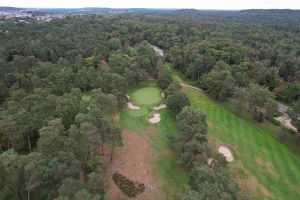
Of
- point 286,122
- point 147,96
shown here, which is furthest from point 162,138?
point 286,122

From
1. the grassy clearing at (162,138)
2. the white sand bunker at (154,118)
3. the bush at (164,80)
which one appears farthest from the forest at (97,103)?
the white sand bunker at (154,118)

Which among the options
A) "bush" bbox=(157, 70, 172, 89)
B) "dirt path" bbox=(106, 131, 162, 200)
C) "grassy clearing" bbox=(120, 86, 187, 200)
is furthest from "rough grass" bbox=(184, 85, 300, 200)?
"dirt path" bbox=(106, 131, 162, 200)

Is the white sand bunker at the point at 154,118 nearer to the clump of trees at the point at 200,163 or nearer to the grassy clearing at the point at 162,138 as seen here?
the grassy clearing at the point at 162,138

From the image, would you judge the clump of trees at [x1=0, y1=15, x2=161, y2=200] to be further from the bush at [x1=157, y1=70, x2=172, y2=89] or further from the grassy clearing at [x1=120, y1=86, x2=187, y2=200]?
the bush at [x1=157, y1=70, x2=172, y2=89]

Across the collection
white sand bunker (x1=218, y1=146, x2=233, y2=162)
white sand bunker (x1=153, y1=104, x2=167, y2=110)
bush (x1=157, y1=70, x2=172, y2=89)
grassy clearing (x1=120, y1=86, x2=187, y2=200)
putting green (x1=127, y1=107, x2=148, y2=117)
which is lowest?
white sand bunker (x1=218, y1=146, x2=233, y2=162)

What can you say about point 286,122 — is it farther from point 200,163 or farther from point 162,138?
point 200,163

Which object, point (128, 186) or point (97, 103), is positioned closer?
point (128, 186)

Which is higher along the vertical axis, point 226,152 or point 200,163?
point 200,163
